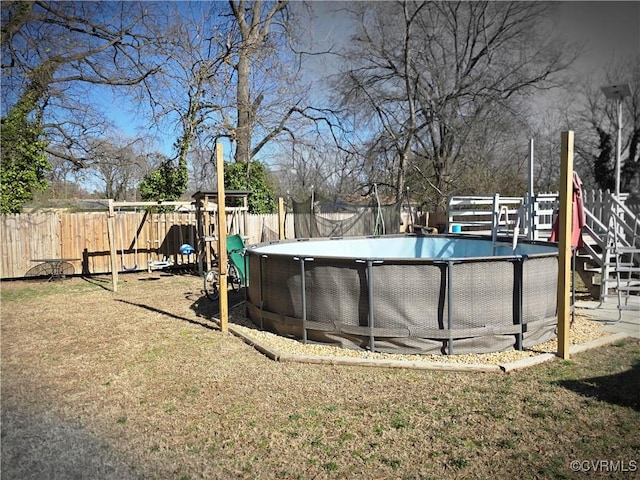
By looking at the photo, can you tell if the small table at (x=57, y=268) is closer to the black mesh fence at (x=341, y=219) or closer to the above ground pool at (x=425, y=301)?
the black mesh fence at (x=341, y=219)

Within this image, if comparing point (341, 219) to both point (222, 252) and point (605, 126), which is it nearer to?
point (222, 252)

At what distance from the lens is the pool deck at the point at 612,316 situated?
6.43 metres

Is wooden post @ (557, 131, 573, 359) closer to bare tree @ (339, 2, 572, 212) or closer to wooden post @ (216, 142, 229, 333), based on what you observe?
wooden post @ (216, 142, 229, 333)

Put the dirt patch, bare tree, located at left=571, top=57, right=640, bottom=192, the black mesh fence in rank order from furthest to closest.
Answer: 1. bare tree, located at left=571, top=57, right=640, bottom=192
2. the black mesh fence
3. the dirt patch

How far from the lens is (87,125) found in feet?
57.2

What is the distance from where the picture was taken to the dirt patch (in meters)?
3.09

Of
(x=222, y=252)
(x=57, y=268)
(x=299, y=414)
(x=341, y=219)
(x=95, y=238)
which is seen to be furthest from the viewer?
(x=341, y=219)

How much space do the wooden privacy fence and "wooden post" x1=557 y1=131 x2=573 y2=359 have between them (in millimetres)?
8095

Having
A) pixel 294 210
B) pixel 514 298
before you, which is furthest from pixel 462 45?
pixel 514 298

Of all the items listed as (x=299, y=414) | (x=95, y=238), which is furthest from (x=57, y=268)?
(x=299, y=414)

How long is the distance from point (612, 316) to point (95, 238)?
1275cm

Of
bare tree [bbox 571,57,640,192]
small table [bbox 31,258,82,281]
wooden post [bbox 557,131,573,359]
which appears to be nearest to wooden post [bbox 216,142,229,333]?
wooden post [bbox 557,131,573,359]

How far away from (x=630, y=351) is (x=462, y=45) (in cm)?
2256

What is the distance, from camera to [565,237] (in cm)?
505
